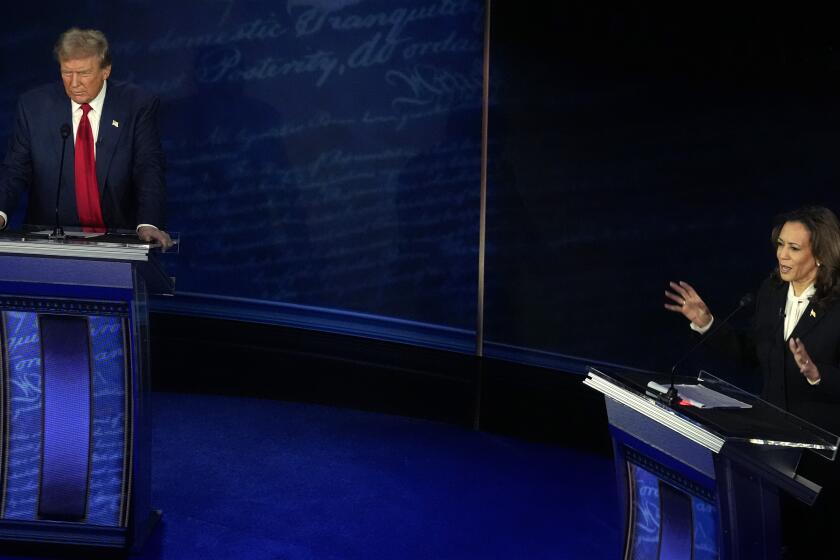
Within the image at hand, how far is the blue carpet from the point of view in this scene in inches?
156

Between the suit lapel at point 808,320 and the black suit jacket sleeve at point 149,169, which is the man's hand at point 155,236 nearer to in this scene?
the black suit jacket sleeve at point 149,169

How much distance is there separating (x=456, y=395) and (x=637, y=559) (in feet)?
8.47

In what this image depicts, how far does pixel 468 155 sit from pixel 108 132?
1965 mm

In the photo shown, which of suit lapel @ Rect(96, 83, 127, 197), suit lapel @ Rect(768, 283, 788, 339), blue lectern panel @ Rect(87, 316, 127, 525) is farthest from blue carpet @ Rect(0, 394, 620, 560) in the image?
suit lapel @ Rect(96, 83, 127, 197)

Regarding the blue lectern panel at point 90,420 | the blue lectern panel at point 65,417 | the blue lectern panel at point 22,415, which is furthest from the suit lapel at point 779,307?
the blue lectern panel at point 22,415

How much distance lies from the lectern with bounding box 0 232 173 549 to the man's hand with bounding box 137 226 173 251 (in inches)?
1.6

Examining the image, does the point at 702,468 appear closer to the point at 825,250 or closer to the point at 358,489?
the point at 825,250

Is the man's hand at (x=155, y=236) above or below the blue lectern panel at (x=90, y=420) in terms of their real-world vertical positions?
above

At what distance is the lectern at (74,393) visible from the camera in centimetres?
335

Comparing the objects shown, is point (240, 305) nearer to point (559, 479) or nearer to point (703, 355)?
point (559, 479)

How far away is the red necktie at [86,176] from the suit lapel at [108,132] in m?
0.02

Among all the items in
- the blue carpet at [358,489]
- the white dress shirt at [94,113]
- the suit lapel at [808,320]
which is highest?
the white dress shirt at [94,113]

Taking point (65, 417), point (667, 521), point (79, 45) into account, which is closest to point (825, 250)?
point (667, 521)

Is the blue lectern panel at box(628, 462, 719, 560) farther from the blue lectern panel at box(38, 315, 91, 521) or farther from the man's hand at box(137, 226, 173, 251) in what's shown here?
the blue lectern panel at box(38, 315, 91, 521)
